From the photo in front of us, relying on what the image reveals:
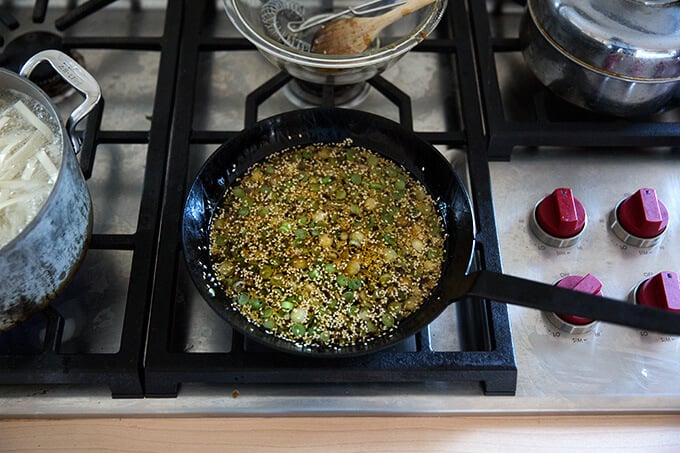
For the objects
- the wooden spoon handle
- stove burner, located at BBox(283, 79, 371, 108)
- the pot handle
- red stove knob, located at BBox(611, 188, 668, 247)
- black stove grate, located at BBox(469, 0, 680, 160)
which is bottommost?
red stove knob, located at BBox(611, 188, 668, 247)

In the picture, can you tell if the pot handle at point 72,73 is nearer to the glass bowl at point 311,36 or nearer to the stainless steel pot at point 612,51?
the glass bowl at point 311,36

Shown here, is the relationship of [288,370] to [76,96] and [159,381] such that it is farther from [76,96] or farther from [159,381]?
[76,96]

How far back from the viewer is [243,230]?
874 millimetres

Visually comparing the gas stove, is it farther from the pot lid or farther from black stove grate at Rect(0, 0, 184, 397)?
the pot lid

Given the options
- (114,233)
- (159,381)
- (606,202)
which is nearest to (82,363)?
(159,381)

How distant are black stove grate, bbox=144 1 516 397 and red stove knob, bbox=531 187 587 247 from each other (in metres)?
0.06

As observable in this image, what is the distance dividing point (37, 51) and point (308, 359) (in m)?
0.62

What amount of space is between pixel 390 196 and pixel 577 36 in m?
0.31

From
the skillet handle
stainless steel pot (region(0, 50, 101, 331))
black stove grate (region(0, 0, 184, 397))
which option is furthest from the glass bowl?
the skillet handle

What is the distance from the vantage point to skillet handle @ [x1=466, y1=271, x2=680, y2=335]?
0.64 m

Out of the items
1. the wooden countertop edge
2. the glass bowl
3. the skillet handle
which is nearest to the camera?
the skillet handle

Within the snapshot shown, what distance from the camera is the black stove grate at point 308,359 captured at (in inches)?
30.5

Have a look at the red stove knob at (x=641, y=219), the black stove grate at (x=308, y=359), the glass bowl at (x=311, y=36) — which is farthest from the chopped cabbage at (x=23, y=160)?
the red stove knob at (x=641, y=219)

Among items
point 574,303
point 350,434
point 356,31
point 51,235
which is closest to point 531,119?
point 356,31
